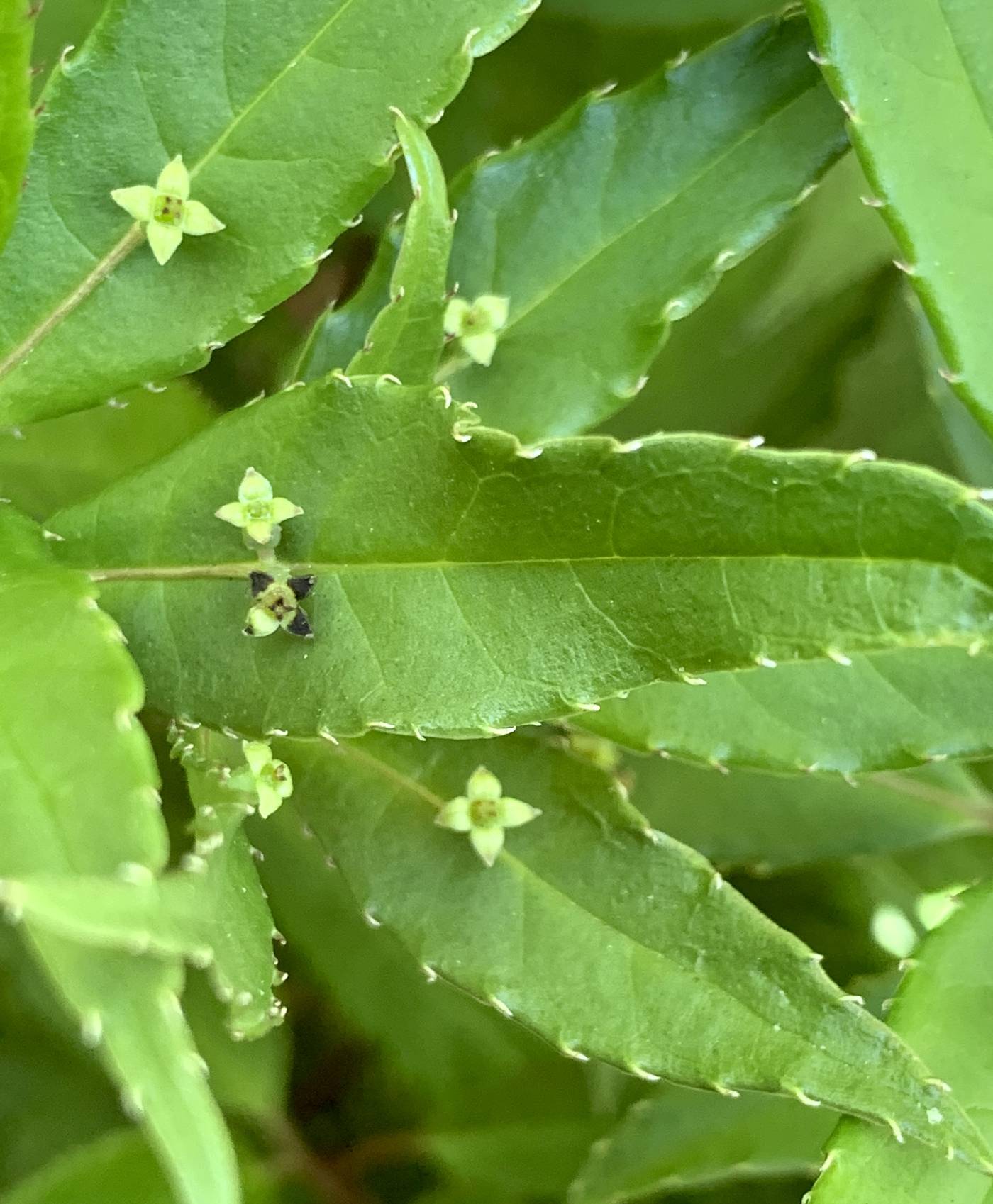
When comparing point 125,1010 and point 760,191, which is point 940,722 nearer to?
point 760,191

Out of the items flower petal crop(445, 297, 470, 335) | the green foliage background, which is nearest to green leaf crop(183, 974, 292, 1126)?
the green foliage background

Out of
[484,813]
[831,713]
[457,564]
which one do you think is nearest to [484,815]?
[484,813]

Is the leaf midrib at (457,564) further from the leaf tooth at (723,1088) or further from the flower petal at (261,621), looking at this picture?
the leaf tooth at (723,1088)

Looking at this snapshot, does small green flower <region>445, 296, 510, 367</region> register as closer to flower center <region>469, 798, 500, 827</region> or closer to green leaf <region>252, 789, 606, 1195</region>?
flower center <region>469, 798, 500, 827</region>

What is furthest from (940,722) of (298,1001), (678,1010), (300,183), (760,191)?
(298,1001)

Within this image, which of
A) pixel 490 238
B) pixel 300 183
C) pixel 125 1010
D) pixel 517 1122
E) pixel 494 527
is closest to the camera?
pixel 125 1010

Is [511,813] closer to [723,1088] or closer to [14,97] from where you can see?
[723,1088]
